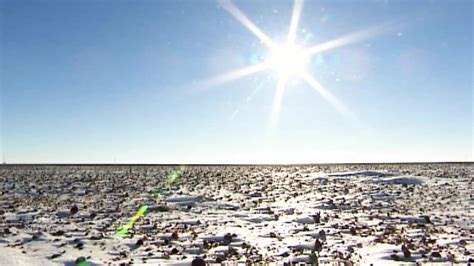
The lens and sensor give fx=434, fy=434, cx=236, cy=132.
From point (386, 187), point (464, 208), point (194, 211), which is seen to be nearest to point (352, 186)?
point (386, 187)

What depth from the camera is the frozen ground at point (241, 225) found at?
988cm

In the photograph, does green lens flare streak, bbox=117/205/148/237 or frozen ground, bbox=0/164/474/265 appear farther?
green lens flare streak, bbox=117/205/148/237

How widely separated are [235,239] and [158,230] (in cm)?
269

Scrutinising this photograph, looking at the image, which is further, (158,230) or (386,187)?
(386,187)

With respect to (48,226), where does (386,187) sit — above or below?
above

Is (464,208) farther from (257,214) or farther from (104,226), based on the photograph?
(104,226)

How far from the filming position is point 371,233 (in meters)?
12.7

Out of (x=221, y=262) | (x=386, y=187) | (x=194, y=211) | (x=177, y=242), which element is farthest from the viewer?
(x=386, y=187)

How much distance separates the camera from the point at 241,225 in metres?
14.1

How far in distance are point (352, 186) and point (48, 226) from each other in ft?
59.1

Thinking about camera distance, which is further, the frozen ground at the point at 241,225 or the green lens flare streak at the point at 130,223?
the green lens flare streak at the point at 130,223

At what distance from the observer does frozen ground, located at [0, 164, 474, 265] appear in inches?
389

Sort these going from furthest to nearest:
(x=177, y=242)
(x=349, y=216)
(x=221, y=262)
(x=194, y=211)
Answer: (x=194, y=211) < (x=349, y=216) < (x=177, y=242) < (x=221, y=262)

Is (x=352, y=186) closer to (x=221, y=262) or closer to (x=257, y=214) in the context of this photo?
(x=257, y=214)
